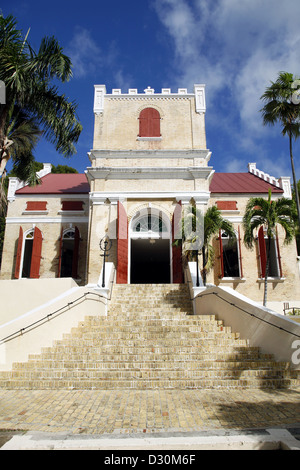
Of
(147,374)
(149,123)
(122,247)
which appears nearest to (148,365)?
(147,374)

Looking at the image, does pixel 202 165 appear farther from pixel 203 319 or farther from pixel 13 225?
pixel 13 225

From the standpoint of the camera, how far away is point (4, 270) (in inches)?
709

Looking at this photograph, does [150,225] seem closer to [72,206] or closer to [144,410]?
[72,206]

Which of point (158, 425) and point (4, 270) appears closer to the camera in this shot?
point (158, 425)

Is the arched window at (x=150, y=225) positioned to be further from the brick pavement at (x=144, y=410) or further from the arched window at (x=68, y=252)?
the brick pavement at (x=144, y=410)

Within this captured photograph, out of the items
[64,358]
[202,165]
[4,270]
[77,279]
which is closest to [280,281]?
[202,165]

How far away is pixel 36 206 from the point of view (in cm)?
1942

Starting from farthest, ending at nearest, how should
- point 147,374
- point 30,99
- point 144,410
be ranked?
point 30,99
point 147,374
point 144,410

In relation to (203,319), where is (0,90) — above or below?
above

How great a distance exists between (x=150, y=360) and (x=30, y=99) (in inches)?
384

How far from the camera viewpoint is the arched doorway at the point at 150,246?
53.1 ft

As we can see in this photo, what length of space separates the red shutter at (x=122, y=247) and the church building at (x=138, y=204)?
0.05 m

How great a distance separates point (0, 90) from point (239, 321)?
10231 millimetres
